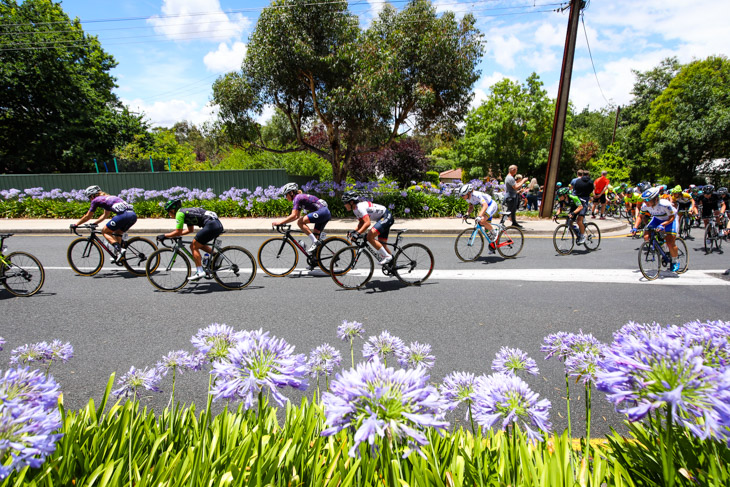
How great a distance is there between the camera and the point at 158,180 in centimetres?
1888

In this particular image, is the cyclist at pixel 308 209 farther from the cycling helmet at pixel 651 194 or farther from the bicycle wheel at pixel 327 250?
the cycling helmet at pixel 651 194

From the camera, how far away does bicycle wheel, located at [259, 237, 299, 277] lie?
7.73m

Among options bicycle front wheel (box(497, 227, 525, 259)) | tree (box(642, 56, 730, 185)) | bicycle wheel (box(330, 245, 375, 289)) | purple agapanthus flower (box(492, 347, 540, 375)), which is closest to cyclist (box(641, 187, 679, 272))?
bicycle front wheel (box(497, 227, 525, 259))

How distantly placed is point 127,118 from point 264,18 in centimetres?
2394

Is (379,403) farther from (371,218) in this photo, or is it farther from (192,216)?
(192,216)

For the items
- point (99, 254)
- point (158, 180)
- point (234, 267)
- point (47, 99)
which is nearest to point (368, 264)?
point (234, 267)

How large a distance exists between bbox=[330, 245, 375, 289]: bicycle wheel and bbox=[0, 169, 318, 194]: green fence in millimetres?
11945

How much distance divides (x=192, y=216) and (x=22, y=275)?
9.71ft

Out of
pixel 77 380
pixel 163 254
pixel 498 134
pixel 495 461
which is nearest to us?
pixel 495 461

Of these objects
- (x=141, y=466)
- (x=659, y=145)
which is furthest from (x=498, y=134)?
(x=141, y=466)

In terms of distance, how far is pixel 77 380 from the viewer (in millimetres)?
3619

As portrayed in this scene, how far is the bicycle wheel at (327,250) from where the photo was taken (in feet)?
24.8

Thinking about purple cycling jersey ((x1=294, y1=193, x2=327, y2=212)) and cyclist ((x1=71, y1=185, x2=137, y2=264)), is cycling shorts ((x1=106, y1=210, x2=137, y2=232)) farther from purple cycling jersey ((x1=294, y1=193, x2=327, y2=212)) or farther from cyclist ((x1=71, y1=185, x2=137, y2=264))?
purple cycling jersey ((x1=294, y1=193, x2=327, y2=212))

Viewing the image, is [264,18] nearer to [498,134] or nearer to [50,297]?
[50,297]
